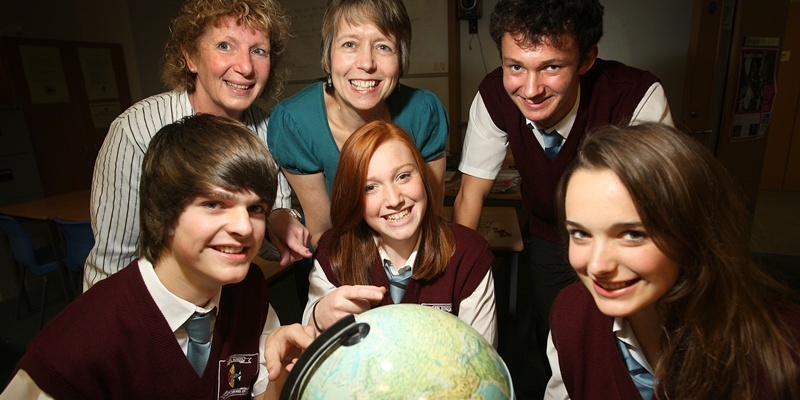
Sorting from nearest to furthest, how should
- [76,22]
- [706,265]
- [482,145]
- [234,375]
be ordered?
[706,265], [234,375], [482,145], [76,22]

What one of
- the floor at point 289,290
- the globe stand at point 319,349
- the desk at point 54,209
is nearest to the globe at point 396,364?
the globe stand at point 319,349

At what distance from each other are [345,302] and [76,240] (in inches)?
112

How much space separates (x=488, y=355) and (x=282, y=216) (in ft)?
3.23

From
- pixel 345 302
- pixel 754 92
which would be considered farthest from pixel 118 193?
pixel 754 92

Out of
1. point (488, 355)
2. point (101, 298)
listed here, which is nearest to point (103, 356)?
point (101, 298)

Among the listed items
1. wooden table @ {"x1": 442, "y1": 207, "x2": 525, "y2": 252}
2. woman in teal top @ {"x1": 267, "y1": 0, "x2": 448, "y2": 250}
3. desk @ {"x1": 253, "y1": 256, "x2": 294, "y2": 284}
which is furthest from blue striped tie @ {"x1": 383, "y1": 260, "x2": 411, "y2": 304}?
desk @ {"x1": 253, "y1": 256, "x2": 294, "y2": 284}

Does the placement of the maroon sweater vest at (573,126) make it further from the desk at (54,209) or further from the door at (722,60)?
the desk at (54,209)

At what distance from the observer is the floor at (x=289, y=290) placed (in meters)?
3.36

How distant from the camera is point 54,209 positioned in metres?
3.71

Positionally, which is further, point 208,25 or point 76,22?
point 76,22

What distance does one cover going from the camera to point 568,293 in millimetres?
1330

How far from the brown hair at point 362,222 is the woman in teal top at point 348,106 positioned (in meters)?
0.20

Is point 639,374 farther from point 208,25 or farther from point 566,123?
point 208,25

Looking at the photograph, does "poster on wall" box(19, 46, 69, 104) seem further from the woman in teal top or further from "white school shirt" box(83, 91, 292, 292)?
the woman in teal top
